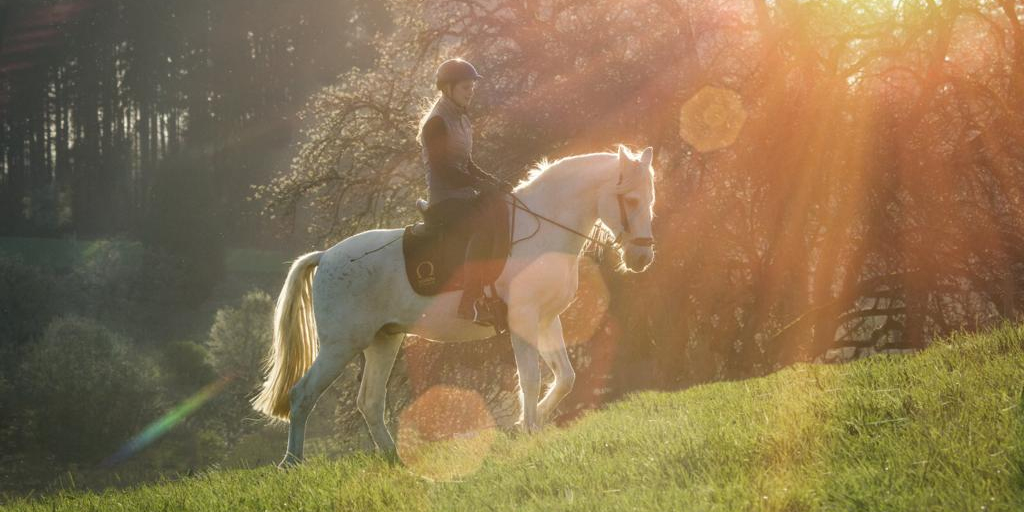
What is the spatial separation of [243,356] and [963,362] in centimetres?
4643

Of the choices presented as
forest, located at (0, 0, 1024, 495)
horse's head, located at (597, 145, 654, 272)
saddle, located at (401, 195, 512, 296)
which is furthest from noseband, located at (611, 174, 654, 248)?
forest, located at (0, 0, 1024, 495)

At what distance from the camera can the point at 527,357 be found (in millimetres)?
8250

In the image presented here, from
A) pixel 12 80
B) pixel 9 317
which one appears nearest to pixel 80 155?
pixel 12 80

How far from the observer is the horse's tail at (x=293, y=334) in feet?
31.4

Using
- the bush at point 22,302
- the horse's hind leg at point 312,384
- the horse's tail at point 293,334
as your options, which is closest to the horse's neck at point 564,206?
the horse's hind leg at point 312,384

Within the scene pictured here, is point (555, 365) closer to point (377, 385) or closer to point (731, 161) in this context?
point (377, 385)

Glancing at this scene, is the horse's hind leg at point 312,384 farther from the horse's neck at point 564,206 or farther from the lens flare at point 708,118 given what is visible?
the lens flare at point 708,118

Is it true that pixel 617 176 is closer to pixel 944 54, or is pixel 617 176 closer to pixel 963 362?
pixel 963 362

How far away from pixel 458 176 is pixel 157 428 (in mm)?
43614

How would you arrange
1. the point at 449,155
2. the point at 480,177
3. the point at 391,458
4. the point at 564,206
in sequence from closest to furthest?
the point at 391,458
the point at 449,155
the point at 480,177
the point at 564,206

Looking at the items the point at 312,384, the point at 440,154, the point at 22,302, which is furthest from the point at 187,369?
the point at 440,154

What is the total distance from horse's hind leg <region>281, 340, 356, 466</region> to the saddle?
94 centimetres

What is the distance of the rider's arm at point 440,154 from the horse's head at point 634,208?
52.0 inches

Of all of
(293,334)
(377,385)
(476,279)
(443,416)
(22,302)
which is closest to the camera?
(476,279)
